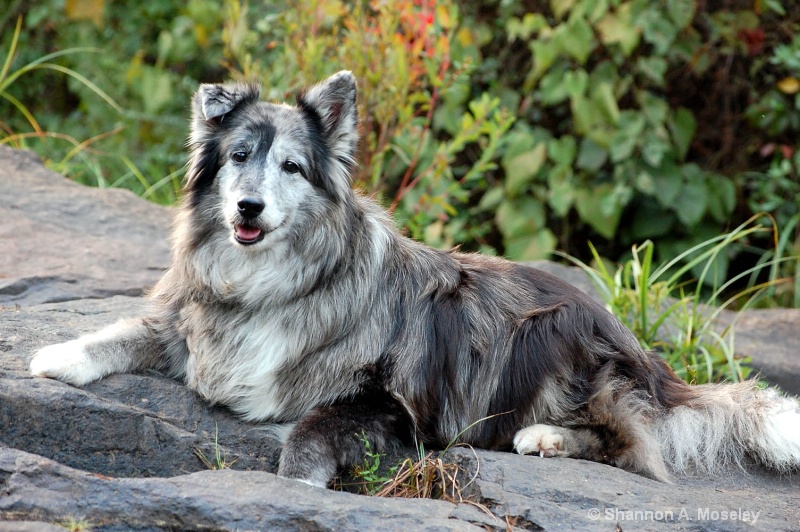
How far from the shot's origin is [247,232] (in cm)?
415

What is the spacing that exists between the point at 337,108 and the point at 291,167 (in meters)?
0.39

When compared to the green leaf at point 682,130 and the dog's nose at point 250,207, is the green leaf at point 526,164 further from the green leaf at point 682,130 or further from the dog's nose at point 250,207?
the dog's nose at point 250,207

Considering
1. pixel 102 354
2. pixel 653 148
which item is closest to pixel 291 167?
pixel 102 354

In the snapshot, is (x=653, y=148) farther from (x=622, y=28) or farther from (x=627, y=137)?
(x=622, y=28)

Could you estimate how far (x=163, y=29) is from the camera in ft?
34.9

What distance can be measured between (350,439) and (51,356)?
4.44ft

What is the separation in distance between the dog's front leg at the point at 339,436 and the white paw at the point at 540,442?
1.75 feet

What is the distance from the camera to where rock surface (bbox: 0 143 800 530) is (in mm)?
3113

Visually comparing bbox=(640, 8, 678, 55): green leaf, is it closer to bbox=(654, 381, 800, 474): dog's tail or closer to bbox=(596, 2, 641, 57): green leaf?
bbox=(596, 2, 641, 57): green leaf

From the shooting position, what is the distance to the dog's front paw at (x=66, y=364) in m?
3.92

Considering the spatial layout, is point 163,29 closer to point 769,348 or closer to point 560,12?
point 560,12

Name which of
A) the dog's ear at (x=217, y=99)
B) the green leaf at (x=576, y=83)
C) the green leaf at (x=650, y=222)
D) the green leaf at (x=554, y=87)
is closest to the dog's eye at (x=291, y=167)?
the dog's ear at (x=217, y=99)

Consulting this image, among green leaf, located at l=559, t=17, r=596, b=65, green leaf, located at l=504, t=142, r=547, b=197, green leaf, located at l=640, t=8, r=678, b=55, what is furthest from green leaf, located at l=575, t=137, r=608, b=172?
green leaf, located at l=640, t=8, r=678, b=55

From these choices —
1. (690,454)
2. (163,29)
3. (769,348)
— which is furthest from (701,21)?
(163,29)
